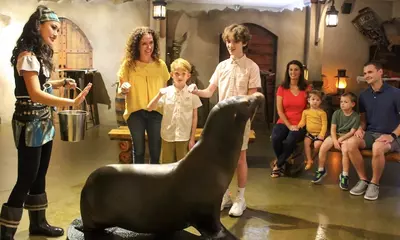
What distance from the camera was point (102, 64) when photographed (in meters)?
8.12

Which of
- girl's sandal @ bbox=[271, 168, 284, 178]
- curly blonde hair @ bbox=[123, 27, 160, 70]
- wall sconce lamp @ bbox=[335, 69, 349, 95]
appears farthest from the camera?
wall sconce lamp @ bbox=[335, 69, 349, 95]

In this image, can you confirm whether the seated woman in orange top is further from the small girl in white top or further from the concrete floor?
the small girl in white top

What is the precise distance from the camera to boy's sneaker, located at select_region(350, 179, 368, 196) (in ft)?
13.6

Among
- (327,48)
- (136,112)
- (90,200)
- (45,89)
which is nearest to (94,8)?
(327,48)

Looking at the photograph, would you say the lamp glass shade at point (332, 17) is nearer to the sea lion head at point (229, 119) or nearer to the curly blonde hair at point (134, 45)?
the curly blonde hair at point (134, 45)

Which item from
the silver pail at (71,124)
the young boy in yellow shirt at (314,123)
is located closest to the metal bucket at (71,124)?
the silver pail at (71,124)

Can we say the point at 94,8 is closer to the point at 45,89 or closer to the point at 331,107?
the point at 331,107

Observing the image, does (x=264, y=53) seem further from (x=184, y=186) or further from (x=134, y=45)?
(x=184, y=186)

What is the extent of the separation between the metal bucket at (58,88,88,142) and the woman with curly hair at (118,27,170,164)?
0.54 meters

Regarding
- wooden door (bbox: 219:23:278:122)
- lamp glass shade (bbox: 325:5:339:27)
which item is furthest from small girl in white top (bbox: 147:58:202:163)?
wooden door (bbox: 219:23:278:122)

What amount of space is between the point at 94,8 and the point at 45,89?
18.7 ft

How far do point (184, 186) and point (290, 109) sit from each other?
2666 mm

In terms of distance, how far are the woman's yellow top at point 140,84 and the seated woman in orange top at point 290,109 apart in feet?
5.66

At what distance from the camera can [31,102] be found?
103 inches
